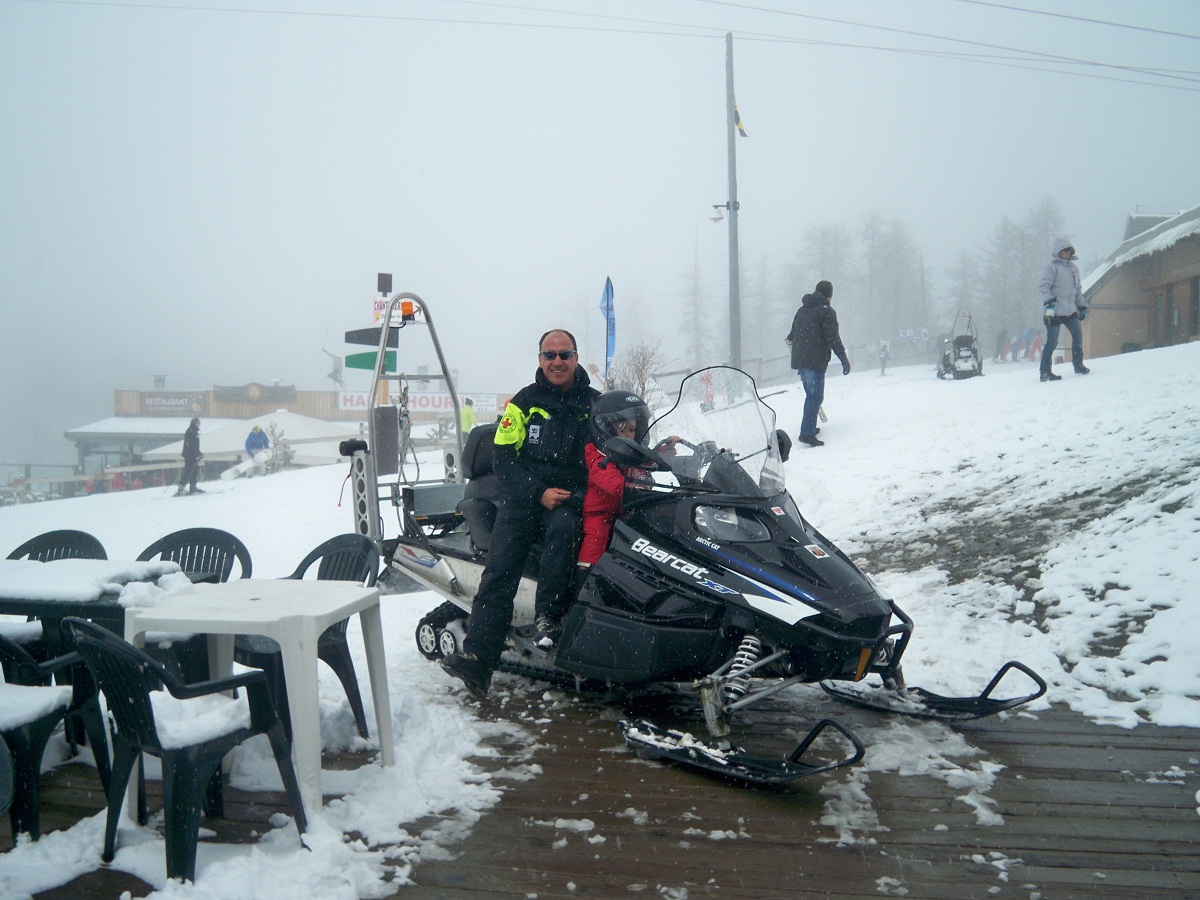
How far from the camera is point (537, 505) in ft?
13.0

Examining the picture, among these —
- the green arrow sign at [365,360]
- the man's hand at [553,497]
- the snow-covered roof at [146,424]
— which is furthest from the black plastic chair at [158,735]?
the snow-covered roof at [146,424]

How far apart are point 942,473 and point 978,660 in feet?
12.7

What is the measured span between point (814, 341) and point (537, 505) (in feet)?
20.4

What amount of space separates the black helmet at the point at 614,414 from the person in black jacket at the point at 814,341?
569 cm

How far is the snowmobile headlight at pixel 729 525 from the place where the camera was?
3359mm

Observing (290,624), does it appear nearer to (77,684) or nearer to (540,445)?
(77,684)

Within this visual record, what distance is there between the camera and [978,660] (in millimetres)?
4180

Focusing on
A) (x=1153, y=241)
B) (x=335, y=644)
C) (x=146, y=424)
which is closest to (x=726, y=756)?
(x=335, y=644)

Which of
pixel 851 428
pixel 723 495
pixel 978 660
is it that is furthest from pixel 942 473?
pixel 723 495

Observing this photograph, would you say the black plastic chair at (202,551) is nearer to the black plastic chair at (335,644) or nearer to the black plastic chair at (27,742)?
the black plastic chair at (335,644)

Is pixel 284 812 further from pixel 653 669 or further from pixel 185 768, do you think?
pixel 653 669

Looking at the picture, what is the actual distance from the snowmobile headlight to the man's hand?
686mm

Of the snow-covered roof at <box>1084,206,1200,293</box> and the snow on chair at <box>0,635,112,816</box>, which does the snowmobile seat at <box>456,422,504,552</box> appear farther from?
the snow-covered roof at <box>1084,206,1200,293</box>

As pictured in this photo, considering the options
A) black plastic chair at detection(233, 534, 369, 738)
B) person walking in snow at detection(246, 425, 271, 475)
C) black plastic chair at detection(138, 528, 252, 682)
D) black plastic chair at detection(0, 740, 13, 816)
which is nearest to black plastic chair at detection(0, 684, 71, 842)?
black plastic chair at detection(0, 740, 13, 816)
